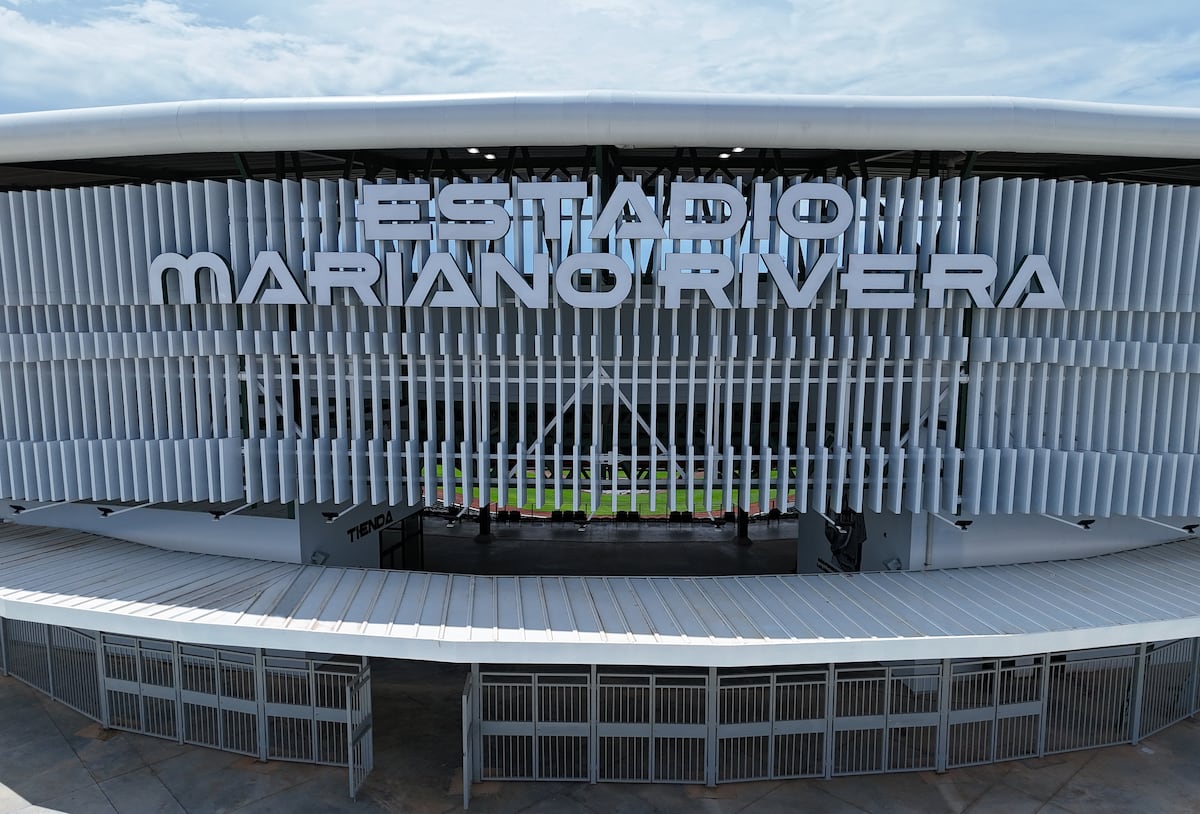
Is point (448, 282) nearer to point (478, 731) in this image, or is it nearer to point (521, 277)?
point (521, 277)

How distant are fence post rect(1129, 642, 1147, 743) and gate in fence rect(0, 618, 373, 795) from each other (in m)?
13.0

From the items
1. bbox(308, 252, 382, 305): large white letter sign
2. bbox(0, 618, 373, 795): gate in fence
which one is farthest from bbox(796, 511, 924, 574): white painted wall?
bbox(0, 618, 373, 795): gate in fence

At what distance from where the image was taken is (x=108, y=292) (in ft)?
43.6

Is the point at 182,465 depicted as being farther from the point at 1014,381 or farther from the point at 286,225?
the point at 1014,381

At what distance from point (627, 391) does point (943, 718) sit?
24.8ft

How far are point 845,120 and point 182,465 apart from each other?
1223 centimetres

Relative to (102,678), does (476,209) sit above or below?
above

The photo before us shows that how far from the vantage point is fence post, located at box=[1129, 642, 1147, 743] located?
13.5 meters

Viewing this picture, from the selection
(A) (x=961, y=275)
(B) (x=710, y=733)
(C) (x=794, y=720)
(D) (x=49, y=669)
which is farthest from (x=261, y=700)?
(A) (x=961, y=275)

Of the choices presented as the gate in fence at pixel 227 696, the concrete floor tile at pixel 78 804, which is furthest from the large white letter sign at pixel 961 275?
the concrete floor tile at pixel 78 804

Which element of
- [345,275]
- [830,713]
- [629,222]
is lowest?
[830,713]

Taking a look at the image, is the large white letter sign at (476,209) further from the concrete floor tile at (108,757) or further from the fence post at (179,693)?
the concrete floor tile at (108,757)

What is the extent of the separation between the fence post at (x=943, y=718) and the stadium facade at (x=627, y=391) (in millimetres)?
68

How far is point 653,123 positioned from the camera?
11.5 metres
